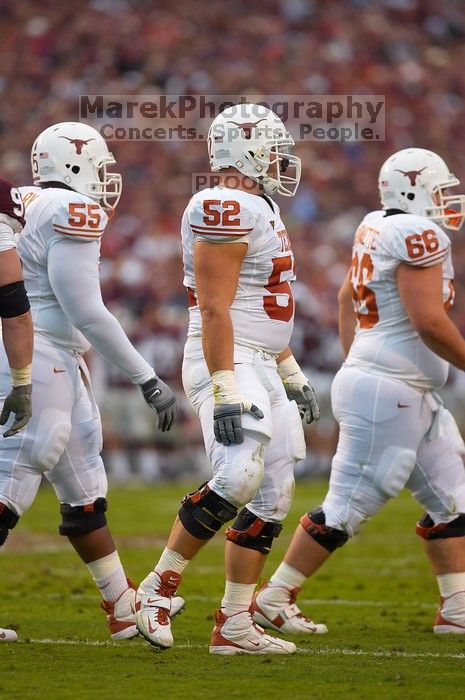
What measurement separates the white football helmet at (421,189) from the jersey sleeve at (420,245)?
23 centimetres

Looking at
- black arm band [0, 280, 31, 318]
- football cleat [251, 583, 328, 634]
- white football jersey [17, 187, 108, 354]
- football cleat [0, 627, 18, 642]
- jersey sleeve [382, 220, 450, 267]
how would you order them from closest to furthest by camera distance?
black arm band [0, 280, 31, 318], white football jersey [17, 187, 108, 354], football cleat [0, 627, 18, 642], jersey sleeve [382, 220, 450, 267], football cleat [251, 583, 328, 634]

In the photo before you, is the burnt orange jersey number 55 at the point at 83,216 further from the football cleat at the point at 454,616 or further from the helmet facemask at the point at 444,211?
the football cleat at the point at 454,616

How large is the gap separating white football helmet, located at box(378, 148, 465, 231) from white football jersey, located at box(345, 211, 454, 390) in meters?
0.10

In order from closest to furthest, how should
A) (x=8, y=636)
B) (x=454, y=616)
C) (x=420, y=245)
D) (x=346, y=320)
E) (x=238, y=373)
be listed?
1. (x=238, y=373)
2. (x=8, y=636)
3. (x=420, y=245)
4. (x=454, y=616)
5. (x=346, y=320)

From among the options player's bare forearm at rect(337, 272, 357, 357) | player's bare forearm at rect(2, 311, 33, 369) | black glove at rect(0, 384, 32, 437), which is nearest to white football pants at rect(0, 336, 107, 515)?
black glove at rect(0, 384, 32, 437)

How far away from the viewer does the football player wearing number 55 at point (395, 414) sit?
5.30m

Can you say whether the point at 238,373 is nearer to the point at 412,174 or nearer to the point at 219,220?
the point at 219,220

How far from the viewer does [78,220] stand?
486cm

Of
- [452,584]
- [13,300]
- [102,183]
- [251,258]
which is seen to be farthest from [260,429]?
[452,584]

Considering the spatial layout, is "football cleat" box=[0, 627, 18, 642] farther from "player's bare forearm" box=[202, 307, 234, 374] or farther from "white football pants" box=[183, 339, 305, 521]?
"player's bare forearm" box=[202, 307, 234, 374]

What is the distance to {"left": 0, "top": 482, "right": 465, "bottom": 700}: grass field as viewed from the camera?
4.11 m

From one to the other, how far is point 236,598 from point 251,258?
1.20m

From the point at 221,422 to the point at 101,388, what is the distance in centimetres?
846

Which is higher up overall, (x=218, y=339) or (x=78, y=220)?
(x=78, y=220)
